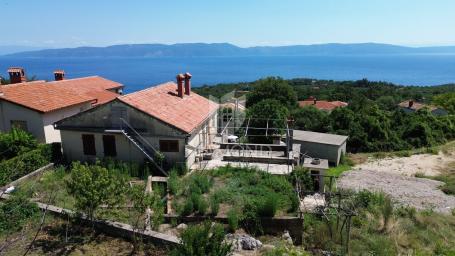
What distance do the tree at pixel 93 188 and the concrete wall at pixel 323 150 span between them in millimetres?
21463

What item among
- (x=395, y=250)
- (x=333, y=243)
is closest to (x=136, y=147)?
(x=333, y=243)

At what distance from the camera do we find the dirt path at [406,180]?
2167cm

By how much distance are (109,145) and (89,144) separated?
1.30 m

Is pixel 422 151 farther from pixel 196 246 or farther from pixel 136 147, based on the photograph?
pixel 196 246

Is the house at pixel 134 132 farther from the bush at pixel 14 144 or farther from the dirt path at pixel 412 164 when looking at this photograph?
the dirt path at pixel 412 164

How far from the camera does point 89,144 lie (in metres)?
21.6

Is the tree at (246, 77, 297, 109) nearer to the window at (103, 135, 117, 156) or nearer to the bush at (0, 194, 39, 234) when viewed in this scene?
the window at (103, 135, 117, 156)

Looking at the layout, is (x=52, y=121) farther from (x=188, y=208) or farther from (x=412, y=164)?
(x=412, y=164)

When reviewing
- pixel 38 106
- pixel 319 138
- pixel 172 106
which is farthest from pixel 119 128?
pixel 319 138

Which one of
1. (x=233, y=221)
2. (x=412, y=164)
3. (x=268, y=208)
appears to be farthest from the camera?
(x=412, y=164)

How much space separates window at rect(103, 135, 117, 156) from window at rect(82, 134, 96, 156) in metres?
0.76

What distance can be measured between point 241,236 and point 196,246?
4.60 meters

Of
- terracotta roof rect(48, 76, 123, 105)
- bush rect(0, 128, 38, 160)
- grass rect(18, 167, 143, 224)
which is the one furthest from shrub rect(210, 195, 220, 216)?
terracotta roof rect(48, 76, 123, 105)

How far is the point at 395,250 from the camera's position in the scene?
1283 cm
